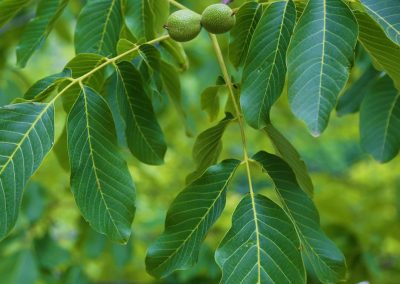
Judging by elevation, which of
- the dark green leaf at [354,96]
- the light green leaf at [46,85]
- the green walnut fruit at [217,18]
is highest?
the green walnut fruit at [217,18]

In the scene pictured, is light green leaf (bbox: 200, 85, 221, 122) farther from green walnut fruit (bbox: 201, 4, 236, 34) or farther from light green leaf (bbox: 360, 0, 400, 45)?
light green leaf (bbox: 360, 0, 400, 45)

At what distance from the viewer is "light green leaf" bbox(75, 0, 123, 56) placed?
1.58 meters

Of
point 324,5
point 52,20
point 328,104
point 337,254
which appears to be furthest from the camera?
point 52,20

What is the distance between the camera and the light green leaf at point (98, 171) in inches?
48.5

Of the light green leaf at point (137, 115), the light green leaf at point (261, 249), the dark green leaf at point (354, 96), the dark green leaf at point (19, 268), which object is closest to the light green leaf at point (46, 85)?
the light green leaf at point (137, 115)

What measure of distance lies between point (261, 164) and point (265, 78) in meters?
0.20

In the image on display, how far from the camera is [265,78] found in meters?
1.20

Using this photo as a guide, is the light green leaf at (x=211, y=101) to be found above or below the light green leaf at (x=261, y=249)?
above

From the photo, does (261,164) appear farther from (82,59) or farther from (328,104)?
(82,59)

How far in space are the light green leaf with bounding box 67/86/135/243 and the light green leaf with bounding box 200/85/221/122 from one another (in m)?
0.32

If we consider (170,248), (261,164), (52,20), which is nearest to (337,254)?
(261,164)

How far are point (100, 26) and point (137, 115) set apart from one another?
0.27 meters

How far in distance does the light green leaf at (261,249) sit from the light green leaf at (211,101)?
0.40 metres

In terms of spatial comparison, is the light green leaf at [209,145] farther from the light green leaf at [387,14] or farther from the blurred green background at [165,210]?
the blurred green background at [165,210]
